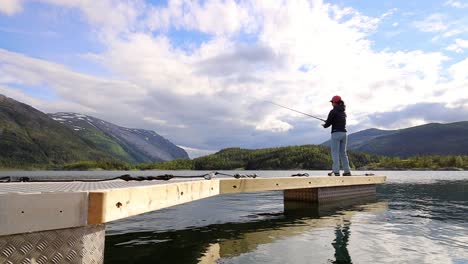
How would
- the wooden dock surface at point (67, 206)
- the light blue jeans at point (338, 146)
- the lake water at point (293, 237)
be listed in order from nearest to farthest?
the wooden dock surface at point (67, 206) → the lake water at point (293, 237) → the light blue jeans at point (338, 146)

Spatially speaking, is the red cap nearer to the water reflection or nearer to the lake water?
the lake water

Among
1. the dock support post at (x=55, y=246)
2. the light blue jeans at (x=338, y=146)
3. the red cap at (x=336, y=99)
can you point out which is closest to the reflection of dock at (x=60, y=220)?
the dock support post at (x=55, y=246)

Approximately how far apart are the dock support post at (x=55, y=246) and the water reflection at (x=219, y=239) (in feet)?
10.5

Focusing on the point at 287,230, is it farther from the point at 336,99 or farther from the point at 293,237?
the point at 336,99

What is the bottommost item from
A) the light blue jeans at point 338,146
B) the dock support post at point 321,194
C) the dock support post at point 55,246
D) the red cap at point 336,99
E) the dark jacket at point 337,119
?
the dock support post at point 321,194

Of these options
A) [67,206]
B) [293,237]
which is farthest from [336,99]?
[67,206]

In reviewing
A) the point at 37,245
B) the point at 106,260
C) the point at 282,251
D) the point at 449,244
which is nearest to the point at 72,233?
the point at 37,245

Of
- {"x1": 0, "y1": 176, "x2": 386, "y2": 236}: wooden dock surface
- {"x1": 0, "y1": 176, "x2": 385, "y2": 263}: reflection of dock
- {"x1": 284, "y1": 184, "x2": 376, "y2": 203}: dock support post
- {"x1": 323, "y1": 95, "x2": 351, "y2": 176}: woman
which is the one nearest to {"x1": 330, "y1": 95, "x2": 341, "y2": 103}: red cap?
{"x1": 323, "y1": 95, "x2": 351, "y2": 176}: woman

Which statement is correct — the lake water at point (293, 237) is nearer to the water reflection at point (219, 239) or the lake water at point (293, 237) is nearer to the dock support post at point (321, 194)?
the water reflection at point (219, 239)

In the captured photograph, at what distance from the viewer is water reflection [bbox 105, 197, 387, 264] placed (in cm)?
837

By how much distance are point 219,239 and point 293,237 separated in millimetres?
2260

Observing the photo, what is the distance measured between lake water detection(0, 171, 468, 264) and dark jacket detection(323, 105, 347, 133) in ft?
15.3

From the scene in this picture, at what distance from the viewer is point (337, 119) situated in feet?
61.9

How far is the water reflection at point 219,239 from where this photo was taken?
8.37 metres
